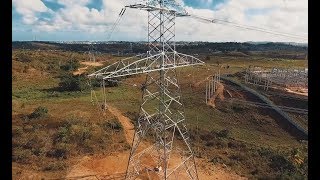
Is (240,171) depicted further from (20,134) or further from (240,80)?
(240,80)

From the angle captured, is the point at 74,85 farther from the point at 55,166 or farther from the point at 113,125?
the point at 55,166

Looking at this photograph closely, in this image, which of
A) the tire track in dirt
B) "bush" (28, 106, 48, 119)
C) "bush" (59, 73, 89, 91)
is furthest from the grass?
"bush" (59, 73, 89, 91)

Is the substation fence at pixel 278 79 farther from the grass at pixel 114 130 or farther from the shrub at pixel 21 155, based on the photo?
the shrub at pixel 21 155

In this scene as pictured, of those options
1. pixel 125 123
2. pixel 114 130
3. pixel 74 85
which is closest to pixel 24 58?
pixel 74 85

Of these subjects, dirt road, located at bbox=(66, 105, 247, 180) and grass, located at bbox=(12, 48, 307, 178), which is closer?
dirt road, located at bbox=(66, 105, 247, 180)

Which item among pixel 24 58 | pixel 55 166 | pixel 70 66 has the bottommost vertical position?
pixel 55 166

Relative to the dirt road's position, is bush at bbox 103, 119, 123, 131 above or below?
above

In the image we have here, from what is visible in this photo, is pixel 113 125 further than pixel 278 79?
No

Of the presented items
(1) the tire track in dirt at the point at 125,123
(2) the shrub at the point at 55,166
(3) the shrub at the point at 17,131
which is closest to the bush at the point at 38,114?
(3) the shrub at the point at 17,131

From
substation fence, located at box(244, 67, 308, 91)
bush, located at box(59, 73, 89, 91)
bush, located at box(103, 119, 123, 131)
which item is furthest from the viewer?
substation fence, located at box(244, 67, 308, 91)

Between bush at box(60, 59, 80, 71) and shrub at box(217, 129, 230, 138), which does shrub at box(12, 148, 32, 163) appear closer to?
shrub at box(217, 129, 230, 138)

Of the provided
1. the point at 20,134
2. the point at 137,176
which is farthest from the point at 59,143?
the point at 137,176
